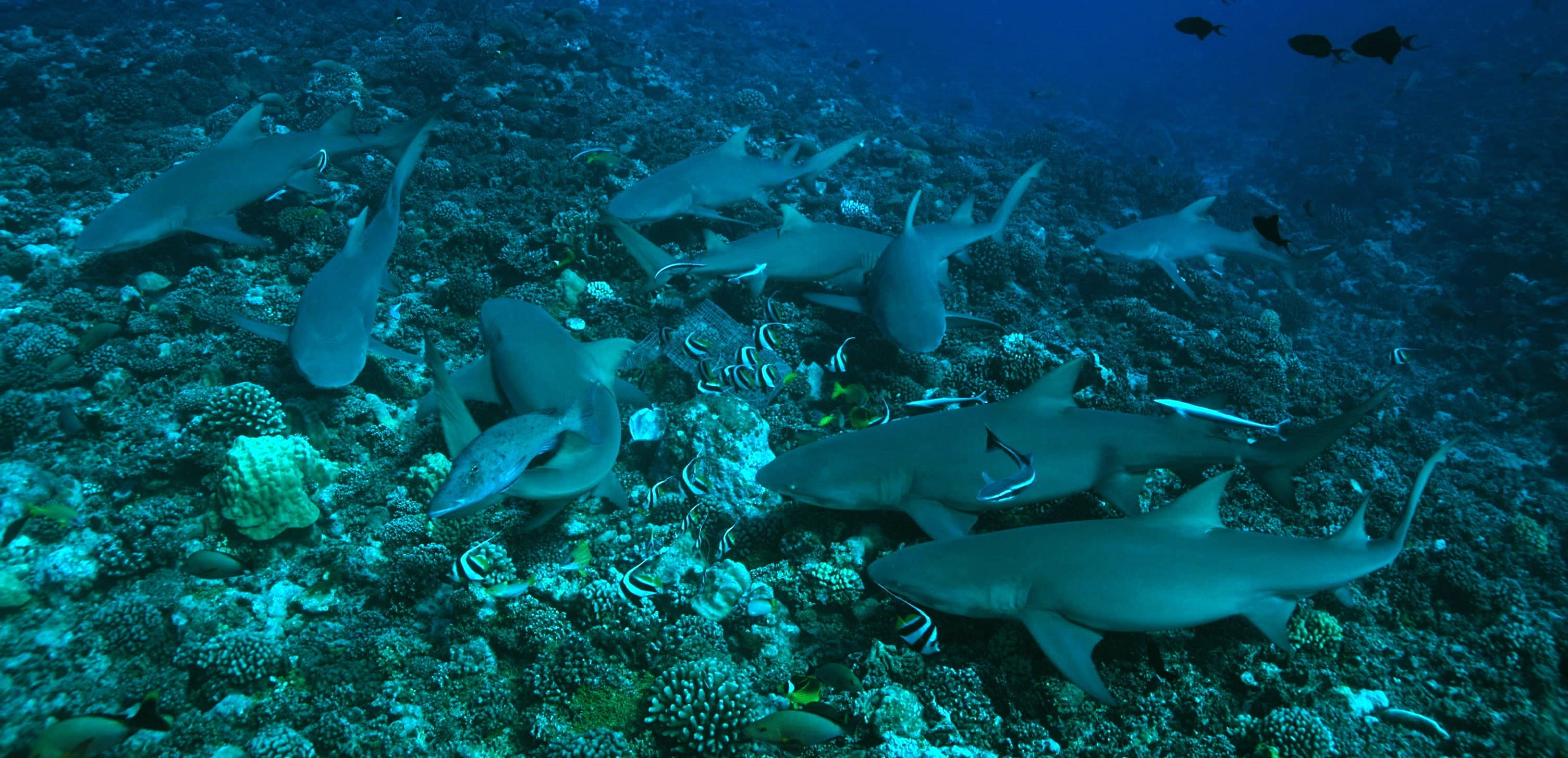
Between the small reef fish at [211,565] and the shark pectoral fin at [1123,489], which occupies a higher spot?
the shark pectoral fin at [1123,489]

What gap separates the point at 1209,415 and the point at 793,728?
304cm

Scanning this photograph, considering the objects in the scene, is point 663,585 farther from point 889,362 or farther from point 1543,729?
point 1543,729

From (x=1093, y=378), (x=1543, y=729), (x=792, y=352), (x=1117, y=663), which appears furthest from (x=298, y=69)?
(x=1543, y=729)

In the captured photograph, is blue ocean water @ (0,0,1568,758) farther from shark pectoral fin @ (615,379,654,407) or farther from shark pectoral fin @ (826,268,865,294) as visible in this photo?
shark pectoral fin @ (615,379,654,407)

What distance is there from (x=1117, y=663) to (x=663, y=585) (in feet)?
8.80

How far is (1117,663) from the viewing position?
10.7ft

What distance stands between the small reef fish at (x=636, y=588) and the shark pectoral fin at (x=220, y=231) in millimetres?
5045

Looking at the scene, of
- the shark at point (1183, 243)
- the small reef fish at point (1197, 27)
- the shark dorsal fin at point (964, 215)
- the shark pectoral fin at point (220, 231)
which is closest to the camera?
the shark pectoral fin at point (220, 231)

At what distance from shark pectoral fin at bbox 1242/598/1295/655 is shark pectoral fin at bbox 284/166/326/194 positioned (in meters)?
8.81

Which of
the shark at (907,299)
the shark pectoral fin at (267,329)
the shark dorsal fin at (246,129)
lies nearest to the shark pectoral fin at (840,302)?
the shark at (907,299)

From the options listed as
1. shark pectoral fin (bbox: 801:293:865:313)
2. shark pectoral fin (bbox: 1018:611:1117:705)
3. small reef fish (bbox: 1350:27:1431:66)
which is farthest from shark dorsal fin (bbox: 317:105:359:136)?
small reef fish (bbox: 1350:27:1431:66)

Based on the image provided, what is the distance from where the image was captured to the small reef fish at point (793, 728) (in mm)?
2861

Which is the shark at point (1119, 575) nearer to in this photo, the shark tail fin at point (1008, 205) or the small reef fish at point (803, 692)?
the small reef fish at point (803, 692)

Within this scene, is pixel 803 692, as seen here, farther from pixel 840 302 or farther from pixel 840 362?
pixel 840 302
